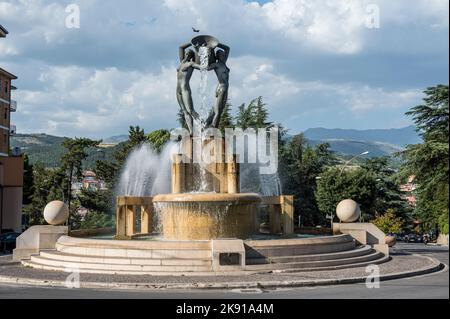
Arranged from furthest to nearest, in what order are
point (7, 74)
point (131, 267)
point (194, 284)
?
1. point (7, 74)
2. point (131, 267)
3. point (194, 284)

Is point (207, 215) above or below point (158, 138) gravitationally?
below

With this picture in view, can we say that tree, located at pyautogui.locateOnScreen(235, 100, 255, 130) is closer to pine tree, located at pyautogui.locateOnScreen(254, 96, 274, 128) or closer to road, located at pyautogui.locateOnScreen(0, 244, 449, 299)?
pine tree, located at pyautogui.locateOnScreen(254, 96, 274, 128)

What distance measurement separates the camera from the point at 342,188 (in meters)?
47.2

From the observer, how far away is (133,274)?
16.6 m

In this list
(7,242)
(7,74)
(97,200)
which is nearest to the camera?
(7,242)

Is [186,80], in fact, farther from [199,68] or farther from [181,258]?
[181,258]

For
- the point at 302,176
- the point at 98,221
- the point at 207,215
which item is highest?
the point at 302,176

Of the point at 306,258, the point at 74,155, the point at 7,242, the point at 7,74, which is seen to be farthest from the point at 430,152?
the point at 7,74

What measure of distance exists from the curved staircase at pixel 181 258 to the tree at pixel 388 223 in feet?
102

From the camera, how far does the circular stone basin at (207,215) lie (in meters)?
19.9

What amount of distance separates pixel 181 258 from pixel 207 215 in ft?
10.9

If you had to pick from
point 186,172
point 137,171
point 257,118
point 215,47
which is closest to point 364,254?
point 186,172

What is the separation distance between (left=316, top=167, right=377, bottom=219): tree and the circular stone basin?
2723 centimetres

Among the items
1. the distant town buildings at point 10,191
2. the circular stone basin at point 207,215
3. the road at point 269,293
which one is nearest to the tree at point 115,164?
the distant town buildings at point 10,191
